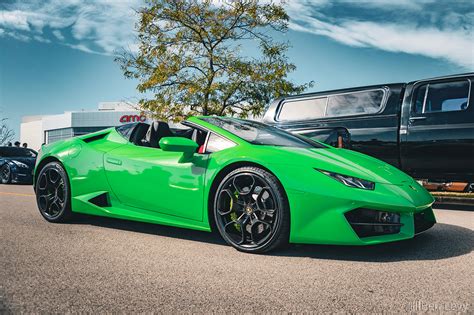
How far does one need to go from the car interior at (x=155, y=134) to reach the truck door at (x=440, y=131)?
361 cm

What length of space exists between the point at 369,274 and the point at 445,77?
4.74 meters

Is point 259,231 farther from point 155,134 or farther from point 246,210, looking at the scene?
point 155,134

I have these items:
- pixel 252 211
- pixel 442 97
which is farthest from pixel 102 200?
pixel 442 97

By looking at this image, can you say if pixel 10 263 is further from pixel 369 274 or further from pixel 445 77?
pixel 445 77

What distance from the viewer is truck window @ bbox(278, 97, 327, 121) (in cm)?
747

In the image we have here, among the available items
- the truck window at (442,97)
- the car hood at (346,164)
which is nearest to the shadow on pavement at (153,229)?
the car hood at (346,164)

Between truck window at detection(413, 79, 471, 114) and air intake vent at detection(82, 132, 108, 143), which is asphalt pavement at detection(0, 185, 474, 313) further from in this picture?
truck window at detection(413, 79, 471, 114)

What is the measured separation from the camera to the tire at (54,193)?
4613 millimetres

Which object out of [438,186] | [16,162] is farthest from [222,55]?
[438,186]

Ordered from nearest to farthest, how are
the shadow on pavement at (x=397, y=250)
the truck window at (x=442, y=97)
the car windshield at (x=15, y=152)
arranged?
the shadow on pavement at (x=397, y=250), the truck window at (x=442, y=97), the car windshield at (x=15, y=152)

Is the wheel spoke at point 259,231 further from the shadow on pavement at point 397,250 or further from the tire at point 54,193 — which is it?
the tire at point 54,193

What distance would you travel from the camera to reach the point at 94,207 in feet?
14.3

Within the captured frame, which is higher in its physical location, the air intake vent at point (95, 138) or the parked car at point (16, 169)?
the air intake vent at point (95, 138)

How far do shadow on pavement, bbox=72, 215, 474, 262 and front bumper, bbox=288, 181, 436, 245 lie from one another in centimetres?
18
